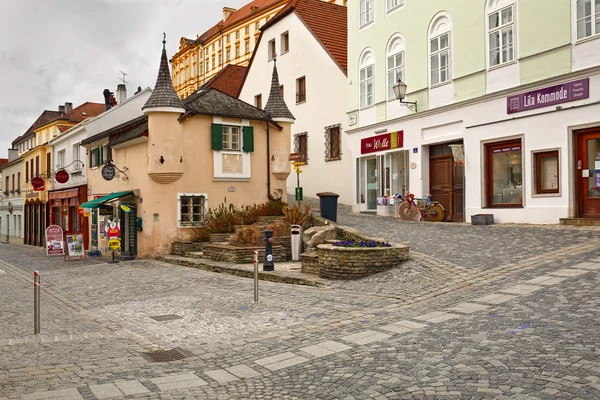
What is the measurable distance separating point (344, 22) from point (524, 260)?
26.3m

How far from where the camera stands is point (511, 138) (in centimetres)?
1777

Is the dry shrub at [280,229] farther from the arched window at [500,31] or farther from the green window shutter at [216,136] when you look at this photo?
the arched window at [500,31]

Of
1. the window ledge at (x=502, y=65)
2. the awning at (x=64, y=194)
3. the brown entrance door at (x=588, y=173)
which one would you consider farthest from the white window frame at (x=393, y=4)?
the awning at (x=64, y=194)

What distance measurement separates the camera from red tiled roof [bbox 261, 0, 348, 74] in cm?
3105

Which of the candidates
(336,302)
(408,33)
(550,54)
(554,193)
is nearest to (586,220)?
(554,193)

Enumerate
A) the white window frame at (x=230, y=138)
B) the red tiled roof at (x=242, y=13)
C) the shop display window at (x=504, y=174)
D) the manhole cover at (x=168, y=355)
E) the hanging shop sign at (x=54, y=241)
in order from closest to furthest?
the manhole cover at (x=168, y=355) → the shop display window at (x=504, y=174) → the white window frame at (x=230, y=138) → the hanging shop sign at (x=54, y=241) → the red tiled roof at (x=242, y=13)

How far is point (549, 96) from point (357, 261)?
29.4ft

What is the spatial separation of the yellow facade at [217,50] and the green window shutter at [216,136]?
131 ft

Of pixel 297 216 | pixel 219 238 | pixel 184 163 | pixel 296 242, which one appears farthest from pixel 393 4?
pixel 296 242

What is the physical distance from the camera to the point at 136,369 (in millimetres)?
6168

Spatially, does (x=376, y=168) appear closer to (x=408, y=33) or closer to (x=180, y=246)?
(x=408, y=33)

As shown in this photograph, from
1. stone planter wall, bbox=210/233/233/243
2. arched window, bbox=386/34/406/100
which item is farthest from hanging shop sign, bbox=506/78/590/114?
stone planter wall, bbox=210/233/233/243

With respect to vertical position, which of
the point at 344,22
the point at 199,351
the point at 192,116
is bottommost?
the point at 199,351

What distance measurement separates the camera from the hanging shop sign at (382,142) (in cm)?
2303
